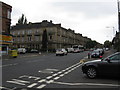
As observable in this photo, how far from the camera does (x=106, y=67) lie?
7156 mm

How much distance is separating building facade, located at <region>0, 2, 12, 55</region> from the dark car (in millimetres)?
25180

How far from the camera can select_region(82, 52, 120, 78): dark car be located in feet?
22.9

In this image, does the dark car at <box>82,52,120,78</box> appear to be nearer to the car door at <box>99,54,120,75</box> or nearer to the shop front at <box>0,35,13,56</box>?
the car door at <box>99,54,120,75</box>

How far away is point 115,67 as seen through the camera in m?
6.95

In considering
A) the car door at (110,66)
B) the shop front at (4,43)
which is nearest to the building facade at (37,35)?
the shop front at (4,43)

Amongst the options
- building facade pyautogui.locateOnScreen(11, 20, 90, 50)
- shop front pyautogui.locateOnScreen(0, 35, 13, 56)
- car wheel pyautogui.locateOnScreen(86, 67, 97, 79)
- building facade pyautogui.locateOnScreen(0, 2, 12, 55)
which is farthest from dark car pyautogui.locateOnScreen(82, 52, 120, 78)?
building facade pyautogui.locateOnScreen(11, 20, 90, 50)

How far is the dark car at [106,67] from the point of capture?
22.9 ft

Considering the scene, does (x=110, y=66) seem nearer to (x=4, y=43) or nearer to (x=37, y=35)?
(x=4, y=43)

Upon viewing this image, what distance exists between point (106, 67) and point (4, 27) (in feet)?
91.9

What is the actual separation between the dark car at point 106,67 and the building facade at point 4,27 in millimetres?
25180

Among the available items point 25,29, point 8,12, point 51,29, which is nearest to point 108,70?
point 8,12

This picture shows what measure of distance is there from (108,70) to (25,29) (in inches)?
2505

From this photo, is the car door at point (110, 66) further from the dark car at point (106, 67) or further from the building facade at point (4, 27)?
the building facade at point (4, 27)

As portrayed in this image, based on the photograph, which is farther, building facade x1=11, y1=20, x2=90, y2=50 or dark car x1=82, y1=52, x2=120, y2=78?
building facade x1=11, y1=20, x2=90, y2=50
